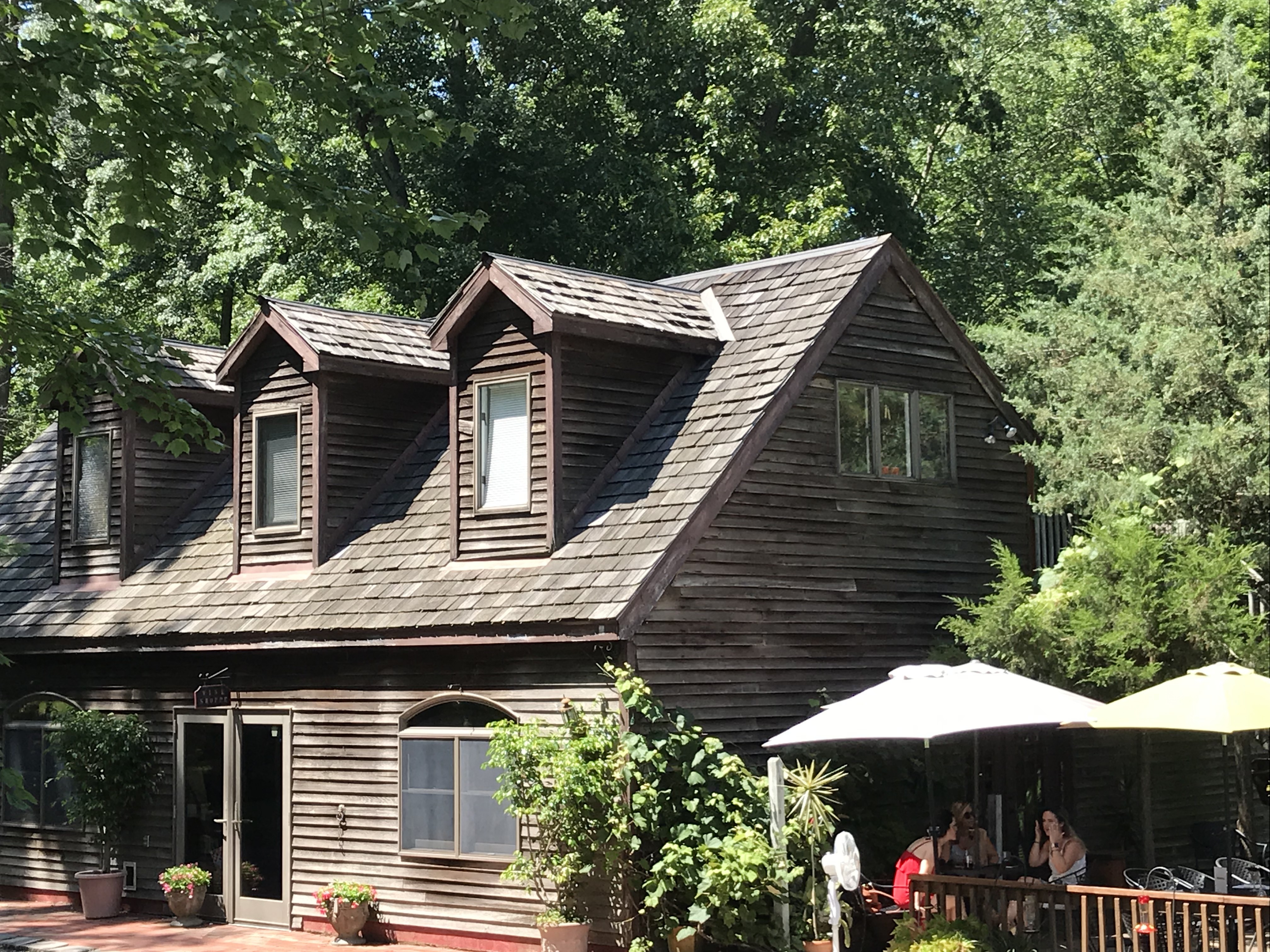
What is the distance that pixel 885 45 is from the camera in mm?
31203

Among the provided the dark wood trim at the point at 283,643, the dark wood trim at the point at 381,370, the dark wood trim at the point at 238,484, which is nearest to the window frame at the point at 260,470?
the dark wood trim at the point at 238,484

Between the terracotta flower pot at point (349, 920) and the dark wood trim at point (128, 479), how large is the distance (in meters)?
6.41

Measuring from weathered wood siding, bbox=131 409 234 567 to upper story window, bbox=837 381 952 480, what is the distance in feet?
26.3

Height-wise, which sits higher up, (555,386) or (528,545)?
(555,386)

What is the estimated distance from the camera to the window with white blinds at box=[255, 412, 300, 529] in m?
18.8

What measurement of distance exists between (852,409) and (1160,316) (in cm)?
377

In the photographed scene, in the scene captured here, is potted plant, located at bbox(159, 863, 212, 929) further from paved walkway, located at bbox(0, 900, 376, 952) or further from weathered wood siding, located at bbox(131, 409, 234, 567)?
weathered wood siding, located at bbox(131, 409, 234, 567)

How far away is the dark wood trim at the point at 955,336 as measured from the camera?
59.5ft

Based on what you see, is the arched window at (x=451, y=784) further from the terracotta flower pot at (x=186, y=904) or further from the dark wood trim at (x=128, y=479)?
the dark wood trim at (x=128, y=479)

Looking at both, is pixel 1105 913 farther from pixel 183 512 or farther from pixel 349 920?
pixel 183 512

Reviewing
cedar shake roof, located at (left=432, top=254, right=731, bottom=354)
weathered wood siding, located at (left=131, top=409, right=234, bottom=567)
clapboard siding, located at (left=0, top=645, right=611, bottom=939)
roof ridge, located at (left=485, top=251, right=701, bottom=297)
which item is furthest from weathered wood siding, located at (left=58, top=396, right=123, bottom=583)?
roof ridge, located at (left=485, top=251, right=701, bottom=297)

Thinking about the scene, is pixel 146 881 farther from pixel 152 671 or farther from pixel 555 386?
pixel 555 386

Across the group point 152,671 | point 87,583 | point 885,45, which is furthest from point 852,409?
point 885,45

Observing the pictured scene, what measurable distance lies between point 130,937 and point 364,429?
5988mm
